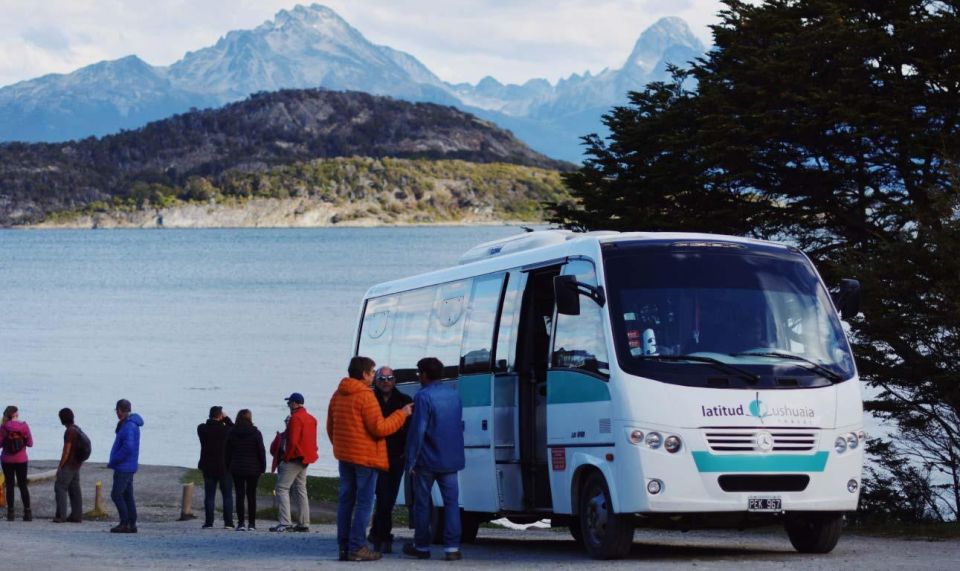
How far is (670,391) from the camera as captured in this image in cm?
1345

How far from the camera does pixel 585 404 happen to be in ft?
46.6

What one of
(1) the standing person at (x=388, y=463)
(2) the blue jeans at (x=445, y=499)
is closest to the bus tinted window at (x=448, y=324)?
(1) the standing person at (x=388, y=463)

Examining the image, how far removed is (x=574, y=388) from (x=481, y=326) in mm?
2440

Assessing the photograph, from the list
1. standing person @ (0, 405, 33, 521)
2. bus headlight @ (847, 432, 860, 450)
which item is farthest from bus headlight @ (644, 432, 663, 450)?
standing person @ (0, 405, 33, 521)

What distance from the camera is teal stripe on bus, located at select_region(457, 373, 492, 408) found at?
641 inches

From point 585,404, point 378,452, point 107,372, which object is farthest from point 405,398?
point 107,372

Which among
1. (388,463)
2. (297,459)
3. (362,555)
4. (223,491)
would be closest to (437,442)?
(388,463)

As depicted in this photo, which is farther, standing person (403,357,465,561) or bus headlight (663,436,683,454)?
standing person (403,357,465,561)

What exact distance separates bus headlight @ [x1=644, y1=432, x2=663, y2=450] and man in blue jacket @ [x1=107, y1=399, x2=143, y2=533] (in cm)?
974

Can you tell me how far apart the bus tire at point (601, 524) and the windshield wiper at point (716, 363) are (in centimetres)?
122

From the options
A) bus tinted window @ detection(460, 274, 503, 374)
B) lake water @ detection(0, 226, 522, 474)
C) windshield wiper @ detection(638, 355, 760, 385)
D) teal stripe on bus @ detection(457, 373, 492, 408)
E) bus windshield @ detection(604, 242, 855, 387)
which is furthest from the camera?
lake water @ detection(0, 226, 522, 474)

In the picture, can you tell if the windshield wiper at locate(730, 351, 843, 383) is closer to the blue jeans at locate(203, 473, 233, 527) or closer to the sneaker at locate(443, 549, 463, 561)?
the sneaker at locate(443, 549, 463, 561)

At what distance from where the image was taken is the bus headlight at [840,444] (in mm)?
13852

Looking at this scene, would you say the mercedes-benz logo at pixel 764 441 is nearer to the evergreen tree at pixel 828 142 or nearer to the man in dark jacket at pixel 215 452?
the man in dark jacket at pixel 215 452
